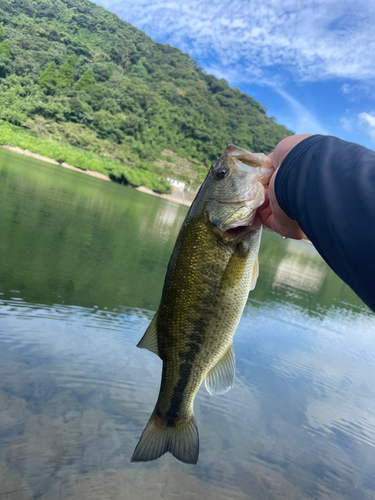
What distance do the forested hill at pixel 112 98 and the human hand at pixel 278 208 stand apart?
57.2 meters

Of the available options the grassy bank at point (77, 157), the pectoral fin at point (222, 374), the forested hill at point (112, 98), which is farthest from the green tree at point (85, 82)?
the pectoral fin at point (222, 374)

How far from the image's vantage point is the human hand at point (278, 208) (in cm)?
166

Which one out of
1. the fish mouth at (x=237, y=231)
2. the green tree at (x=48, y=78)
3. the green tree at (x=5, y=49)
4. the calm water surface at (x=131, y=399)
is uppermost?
the green tree at (x=5, y=49)

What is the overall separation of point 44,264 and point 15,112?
6184 cm

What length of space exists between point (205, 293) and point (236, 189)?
62 cm

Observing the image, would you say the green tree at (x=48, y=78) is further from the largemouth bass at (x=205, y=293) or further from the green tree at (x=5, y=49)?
the largemouth bass at (x=205, y=293)

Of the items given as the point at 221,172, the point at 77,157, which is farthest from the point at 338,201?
the point at 77,157

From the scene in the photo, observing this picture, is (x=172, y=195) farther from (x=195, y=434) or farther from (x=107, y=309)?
(x=195, y=434)

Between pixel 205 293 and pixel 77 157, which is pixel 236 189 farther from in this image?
pixel 77 157

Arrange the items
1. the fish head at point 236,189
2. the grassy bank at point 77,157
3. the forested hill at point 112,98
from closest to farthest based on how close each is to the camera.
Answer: the fish head at point 236,189 → the grassy bank at point 77,157 → the forested hill at point 112,98

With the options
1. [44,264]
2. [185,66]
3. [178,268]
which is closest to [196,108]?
[185,66]

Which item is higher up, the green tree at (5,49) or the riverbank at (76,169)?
the green tree at (5,49)

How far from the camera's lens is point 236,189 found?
2006mm

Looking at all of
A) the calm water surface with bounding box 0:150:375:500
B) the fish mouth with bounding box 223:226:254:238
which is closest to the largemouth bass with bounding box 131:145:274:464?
the fish mouth with bounding box 223:226:254:238
